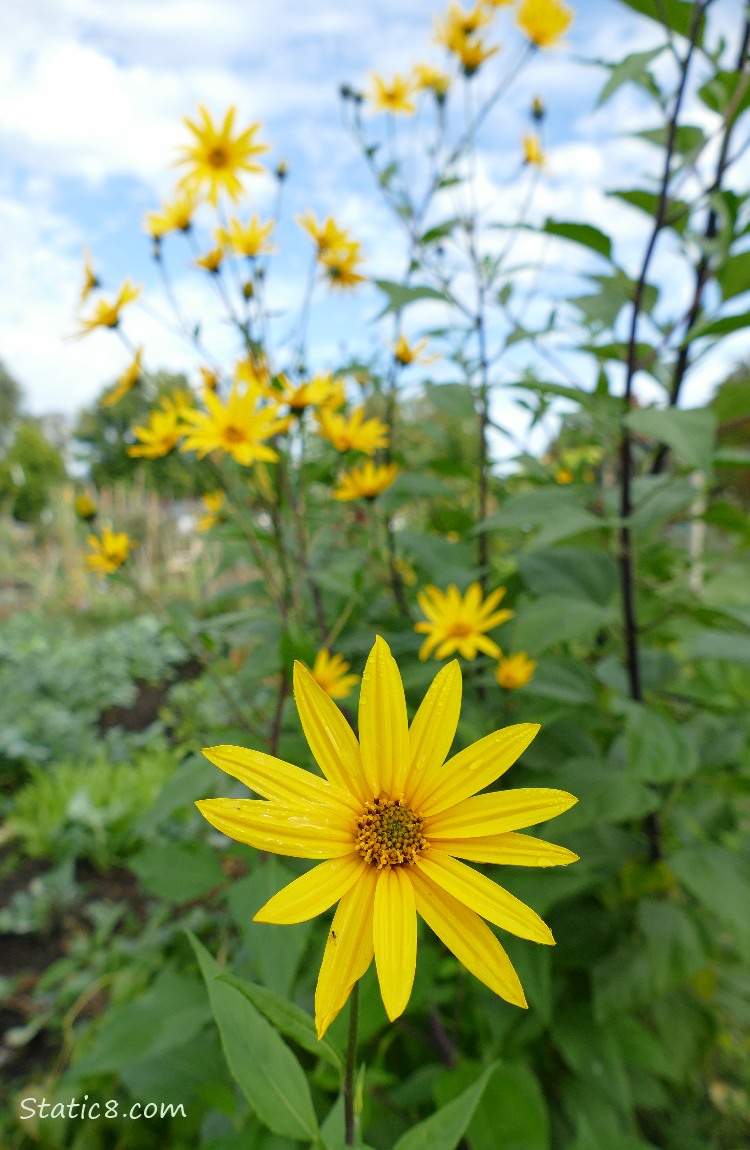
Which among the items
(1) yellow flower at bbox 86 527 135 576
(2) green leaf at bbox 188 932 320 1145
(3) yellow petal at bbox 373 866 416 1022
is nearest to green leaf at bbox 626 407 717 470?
(3) yellow petal at bbox 373 866 416 1022

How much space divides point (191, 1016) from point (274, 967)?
0.28 meters

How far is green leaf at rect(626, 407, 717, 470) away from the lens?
764 millimetres

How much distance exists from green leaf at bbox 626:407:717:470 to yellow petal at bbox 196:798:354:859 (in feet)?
1.84

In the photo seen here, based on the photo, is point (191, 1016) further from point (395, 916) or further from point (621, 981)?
point (395, 916)

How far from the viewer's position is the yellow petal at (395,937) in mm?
378

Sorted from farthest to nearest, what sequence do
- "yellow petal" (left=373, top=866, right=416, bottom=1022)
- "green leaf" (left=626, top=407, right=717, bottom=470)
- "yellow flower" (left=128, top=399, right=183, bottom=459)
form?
"yellow flower" (left=128, top=399, right=183, bottom=459)
"green leaf" (left=626, top=407, right=717, bottom=470)
"yellow petal" (left=373, top=866, right=416, bottom=1022)

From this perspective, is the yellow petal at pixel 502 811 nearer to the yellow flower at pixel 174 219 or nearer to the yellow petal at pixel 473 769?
the yellow petal at pixel 473 769

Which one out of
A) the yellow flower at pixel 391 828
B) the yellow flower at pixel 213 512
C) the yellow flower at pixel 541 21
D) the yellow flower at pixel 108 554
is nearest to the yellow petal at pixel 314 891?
the yellow flower at pixel 391 828

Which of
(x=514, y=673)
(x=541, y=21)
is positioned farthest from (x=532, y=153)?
(x=514, y=673)

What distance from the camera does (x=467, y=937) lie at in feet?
1.36

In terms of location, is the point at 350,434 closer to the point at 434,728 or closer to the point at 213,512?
the point at 213,512

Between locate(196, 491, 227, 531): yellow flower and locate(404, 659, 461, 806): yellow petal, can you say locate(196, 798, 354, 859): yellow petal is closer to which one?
locate(404, 659, 461, 806): yellow petal

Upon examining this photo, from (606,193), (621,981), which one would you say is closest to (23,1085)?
(621,981)

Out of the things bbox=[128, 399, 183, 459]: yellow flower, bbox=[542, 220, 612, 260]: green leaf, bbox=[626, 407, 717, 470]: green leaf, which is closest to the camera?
bbox=[626, 407, 717, 470]: green leaf
